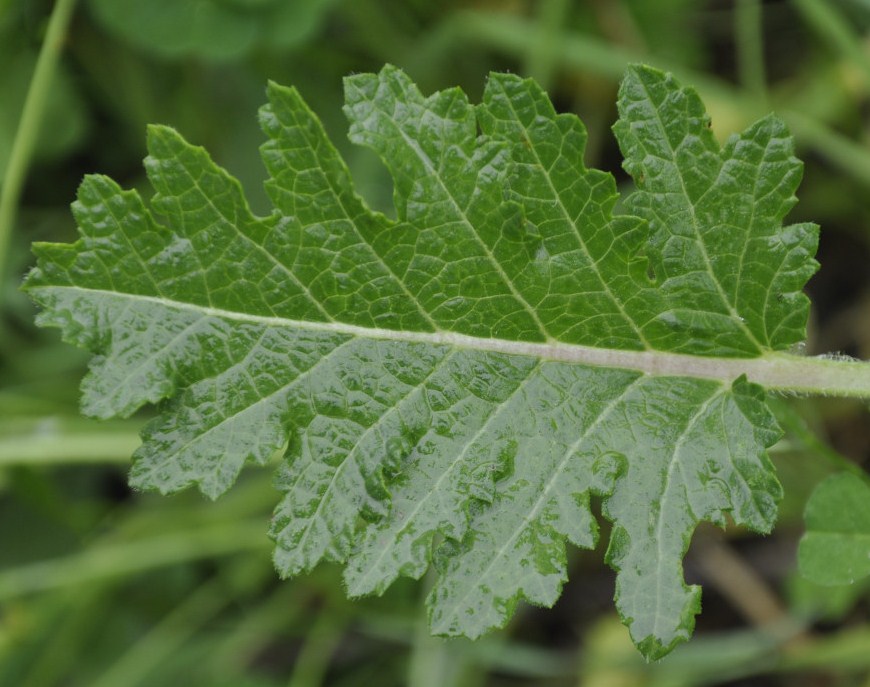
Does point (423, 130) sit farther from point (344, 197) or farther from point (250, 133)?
point (250, 133)

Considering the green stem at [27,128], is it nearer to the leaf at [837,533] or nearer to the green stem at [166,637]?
the green stem at [166,637]

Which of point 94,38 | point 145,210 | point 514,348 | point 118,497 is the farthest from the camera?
point 118,497

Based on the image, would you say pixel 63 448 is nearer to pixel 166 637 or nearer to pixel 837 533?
pixel 166 637

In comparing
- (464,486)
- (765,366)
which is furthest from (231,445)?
(765,366)

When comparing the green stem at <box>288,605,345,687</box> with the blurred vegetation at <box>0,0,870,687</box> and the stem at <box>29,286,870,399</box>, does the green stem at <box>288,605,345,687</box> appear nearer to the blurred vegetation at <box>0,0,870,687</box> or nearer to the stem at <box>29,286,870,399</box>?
the blurred vegetation at <box>0,0,870,687</box>

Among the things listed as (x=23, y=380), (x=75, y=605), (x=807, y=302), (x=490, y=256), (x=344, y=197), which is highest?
(x=344, y=197)

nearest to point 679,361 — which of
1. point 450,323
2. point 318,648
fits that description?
point 450,323

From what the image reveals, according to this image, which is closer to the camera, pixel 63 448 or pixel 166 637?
pixel 63 448

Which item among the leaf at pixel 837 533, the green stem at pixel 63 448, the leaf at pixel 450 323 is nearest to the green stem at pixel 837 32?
the leaf at pixel 450 323
